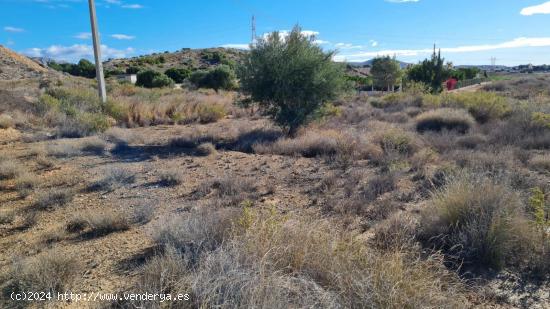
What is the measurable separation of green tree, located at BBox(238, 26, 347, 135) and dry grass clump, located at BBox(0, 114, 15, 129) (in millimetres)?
9258

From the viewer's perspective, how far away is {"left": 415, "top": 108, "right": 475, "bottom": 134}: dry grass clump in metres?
14.2

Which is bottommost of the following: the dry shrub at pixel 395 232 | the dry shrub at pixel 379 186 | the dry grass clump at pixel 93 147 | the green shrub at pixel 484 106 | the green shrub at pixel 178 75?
the dry shrub at pixel 395 232

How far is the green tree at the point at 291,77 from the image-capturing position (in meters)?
13.4

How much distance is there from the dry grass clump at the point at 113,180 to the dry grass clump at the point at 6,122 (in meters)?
9.10

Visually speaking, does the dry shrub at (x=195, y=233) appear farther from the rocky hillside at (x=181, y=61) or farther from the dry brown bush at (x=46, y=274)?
the rocky hillside at (x=181, y=61)

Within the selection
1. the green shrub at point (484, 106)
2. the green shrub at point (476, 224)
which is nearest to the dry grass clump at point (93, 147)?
the green shrub at point (476, 224)

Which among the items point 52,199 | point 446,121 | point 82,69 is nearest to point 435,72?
point 446,121

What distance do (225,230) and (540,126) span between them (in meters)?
12.3

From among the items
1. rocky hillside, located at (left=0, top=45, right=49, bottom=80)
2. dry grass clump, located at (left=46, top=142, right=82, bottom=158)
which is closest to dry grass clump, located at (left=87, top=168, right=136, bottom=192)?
dry grass clump, located at (left=46, top=142, right=82, bottom=158)

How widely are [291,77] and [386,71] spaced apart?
3610 centimetres

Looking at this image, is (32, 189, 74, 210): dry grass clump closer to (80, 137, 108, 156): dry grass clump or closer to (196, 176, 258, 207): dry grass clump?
(196, 176, 258, 207): dry grass clump

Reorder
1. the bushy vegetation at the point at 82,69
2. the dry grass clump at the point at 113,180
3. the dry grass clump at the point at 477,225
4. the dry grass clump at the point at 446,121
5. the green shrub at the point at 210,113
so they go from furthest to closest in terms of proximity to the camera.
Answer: the bushy vegetation at the point at 82,69
the green shrub at the point at 210,113
the dry grass clump at the point at 446,121
the dry grass clump at the point at 113,180
the dry grass clump at the point at 477,225

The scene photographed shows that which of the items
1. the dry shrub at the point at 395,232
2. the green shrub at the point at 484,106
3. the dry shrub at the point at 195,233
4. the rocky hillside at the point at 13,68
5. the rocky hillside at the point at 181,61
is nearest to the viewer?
the dry shrub at the point at 195,233

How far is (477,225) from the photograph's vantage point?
4.53m
